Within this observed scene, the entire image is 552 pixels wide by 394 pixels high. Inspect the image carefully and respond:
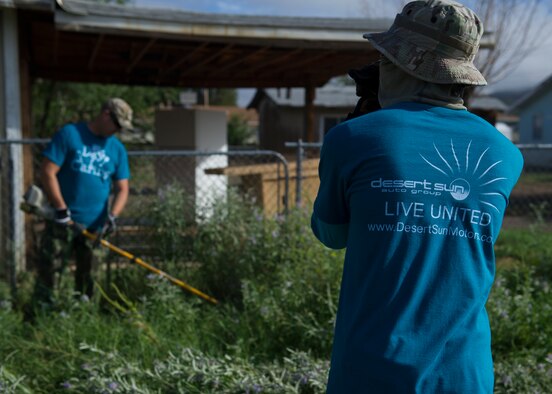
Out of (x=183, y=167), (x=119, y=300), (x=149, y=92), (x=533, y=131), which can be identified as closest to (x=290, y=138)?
(x=149, y=92)

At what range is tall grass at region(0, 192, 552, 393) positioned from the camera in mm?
3607

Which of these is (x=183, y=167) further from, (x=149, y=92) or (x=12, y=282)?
(x=149, y=92)

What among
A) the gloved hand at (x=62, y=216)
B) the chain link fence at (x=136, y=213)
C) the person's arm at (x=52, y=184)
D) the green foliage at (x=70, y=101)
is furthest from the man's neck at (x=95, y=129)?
the green foliage at (x=70, y=101)

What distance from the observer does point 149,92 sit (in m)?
25.2

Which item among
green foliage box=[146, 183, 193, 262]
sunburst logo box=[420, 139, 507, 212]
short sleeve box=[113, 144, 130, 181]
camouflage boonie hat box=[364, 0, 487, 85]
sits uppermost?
camouflage boonie hat box=[364, 0, 487, 85]

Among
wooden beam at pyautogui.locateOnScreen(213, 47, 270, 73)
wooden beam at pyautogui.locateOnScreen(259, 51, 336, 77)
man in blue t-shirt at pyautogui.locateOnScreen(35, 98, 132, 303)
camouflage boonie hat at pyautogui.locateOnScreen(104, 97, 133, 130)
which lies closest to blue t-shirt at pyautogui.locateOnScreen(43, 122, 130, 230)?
man in blue t-shirt at pyautogui.locateOnScreen(35, 98, 132, 303)

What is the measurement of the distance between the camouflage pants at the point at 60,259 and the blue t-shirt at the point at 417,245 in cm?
368

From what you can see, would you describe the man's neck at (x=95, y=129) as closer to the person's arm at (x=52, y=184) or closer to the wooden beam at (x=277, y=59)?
the person's arm at (x=52, y=184)

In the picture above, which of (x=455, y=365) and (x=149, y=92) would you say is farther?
(x=149, y=92)

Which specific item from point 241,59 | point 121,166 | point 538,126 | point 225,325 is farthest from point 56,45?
point 538,126

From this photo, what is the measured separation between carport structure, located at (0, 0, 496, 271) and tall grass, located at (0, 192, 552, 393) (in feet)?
4.75

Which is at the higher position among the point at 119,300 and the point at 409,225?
the point at 409,225

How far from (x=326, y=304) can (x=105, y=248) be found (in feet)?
6.76

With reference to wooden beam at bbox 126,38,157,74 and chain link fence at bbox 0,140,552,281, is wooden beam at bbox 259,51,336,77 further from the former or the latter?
wooden beam at bbox 126,38,157,74
